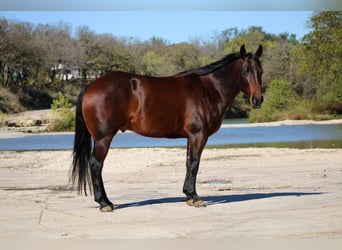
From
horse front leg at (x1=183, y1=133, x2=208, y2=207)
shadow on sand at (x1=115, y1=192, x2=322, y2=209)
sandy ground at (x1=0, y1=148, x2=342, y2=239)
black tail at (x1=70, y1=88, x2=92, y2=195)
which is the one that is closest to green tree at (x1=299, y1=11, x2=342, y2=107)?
sandy ground at (x1=0, y1=148, x2=342, y2=239)

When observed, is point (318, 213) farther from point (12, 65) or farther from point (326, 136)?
point (326, 136)

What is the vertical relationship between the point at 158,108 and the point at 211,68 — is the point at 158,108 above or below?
below

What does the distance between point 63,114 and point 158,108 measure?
9.08 ft

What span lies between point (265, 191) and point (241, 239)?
6.43 feet

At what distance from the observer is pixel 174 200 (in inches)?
242

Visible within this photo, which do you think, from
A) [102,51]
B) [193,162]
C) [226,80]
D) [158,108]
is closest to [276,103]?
[102,51]

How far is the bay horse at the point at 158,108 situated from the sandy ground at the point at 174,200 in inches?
14.1

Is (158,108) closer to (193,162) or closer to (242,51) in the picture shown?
(193,162)

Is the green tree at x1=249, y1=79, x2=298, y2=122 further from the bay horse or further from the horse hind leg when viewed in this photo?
the horse hind leg

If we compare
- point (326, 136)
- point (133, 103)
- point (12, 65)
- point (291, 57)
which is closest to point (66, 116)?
point (12, 65)

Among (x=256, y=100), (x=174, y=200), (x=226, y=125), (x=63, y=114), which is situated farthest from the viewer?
(x=226, y=125)

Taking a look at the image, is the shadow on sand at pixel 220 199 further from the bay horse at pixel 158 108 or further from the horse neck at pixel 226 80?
the horse neck at pixel 226 80

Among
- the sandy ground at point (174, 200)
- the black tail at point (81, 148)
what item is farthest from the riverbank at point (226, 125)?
the black tail at point (81, 148)

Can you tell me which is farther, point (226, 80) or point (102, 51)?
point (102, 51)
